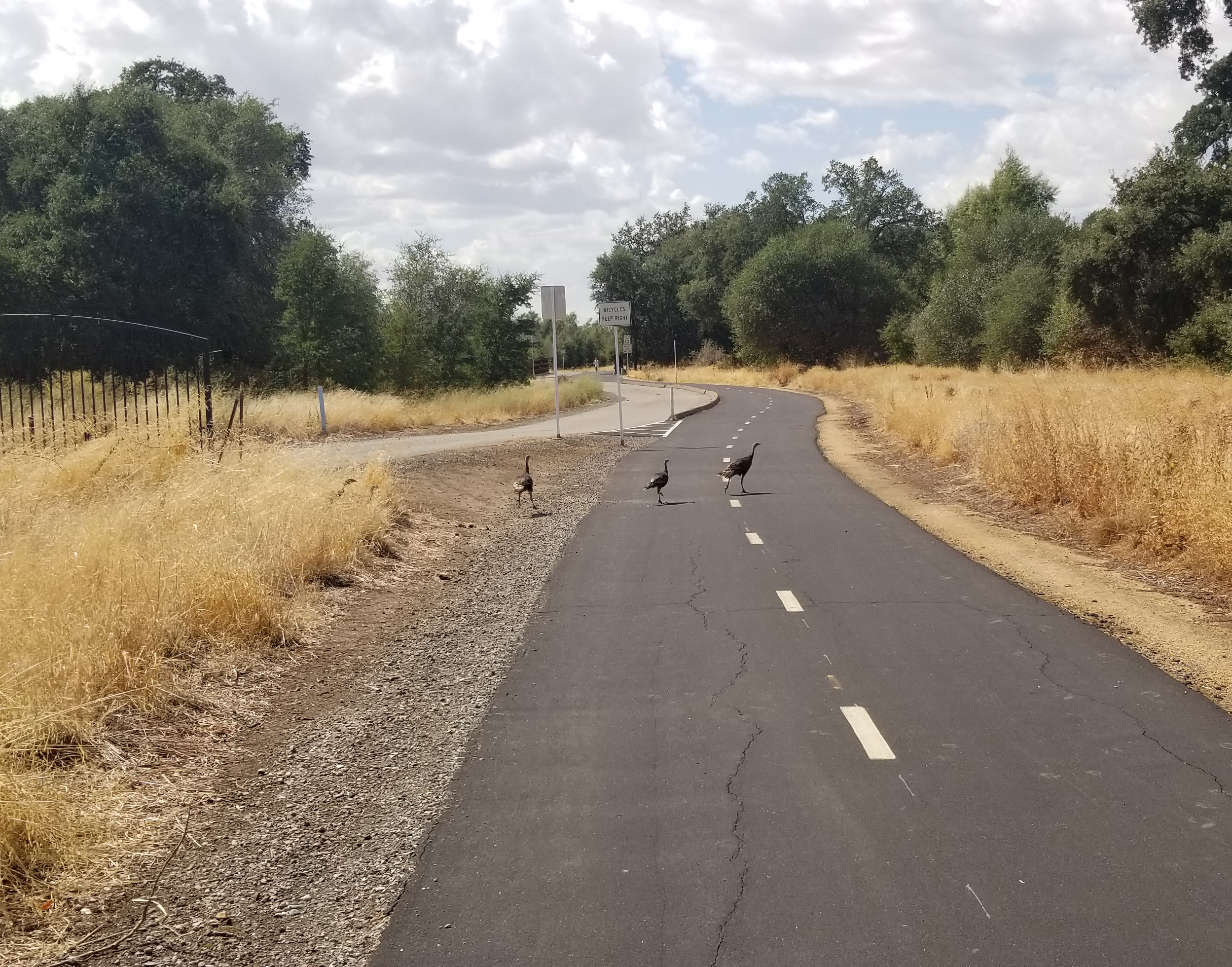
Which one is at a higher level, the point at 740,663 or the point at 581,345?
the point at 581,345

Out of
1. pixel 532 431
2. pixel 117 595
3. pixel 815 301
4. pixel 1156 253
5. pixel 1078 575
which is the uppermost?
pixel 815 301

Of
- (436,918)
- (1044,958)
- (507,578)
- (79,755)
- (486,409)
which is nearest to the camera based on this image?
(1044,958)

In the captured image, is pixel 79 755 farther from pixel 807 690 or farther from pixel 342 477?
pixel 342 477

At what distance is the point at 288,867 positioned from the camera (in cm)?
467

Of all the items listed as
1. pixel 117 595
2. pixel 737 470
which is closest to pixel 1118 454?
pixel 737 470

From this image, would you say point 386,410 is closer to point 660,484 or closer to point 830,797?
point 660,484

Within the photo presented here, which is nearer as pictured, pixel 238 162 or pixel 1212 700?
pixel 1212 700

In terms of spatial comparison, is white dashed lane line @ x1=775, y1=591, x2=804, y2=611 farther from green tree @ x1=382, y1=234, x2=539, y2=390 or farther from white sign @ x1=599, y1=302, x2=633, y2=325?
green tree @ x1=382, y1=234, x2=539, y2=390

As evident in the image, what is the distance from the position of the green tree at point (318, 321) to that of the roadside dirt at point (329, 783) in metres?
28.8

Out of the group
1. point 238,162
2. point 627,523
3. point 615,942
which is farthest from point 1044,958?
point 238,162

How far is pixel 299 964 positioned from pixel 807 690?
3984 mm

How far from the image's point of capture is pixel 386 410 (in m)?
31.3

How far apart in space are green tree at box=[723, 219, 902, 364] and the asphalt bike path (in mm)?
74627

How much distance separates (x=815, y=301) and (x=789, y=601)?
75789 mm
